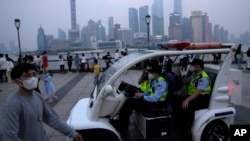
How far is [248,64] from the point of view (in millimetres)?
17297

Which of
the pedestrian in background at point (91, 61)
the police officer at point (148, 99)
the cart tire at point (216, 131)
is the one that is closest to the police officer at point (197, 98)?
the cart tire at point (216, 131)

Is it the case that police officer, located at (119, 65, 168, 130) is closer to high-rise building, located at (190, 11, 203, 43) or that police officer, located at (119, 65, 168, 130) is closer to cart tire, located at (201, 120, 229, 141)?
cart tire, located at (201, 120, 229, 141)

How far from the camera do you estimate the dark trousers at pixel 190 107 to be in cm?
448

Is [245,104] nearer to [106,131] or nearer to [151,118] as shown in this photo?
[151,118]

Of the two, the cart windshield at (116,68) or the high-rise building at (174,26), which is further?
the high-rise building at (174,26)

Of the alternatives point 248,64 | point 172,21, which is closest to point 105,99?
point 172,21

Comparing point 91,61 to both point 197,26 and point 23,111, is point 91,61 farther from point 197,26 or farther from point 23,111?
point 23,111

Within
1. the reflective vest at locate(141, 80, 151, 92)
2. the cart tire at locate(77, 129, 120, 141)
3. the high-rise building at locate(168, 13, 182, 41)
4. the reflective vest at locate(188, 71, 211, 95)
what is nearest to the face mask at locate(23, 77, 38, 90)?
the cart tire at locate(77, 129, 120, 141)

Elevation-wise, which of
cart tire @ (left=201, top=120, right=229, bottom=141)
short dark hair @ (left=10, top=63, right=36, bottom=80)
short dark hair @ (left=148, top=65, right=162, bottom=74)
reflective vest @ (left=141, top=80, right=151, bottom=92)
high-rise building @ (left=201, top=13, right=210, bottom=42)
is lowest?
cart tire @ (left=201, top=120, right=229, bottom=141)

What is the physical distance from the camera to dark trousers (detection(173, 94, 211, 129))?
4.48 m

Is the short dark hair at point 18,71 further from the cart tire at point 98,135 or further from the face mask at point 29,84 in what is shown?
the cart tire at point 98,135

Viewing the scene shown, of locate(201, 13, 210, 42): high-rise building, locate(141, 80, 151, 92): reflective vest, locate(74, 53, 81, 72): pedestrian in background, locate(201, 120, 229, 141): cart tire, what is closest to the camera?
locate(201, 120, 229, 141): cart tire

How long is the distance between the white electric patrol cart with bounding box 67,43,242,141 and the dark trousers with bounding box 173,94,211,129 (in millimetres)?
89

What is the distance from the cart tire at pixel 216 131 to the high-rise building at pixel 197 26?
5.78ft
